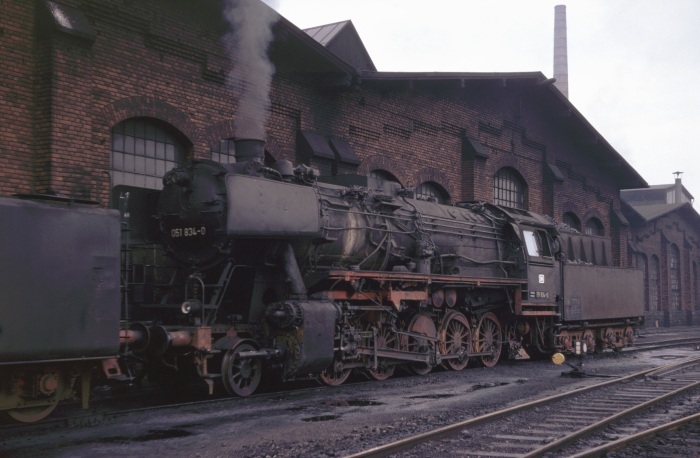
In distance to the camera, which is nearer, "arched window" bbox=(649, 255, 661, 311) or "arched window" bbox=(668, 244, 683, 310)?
"arched window" bbox=(649, 255, 661, 311)

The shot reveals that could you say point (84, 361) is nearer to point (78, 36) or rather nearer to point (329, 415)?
point (329, 415)

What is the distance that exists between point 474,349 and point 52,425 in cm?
805

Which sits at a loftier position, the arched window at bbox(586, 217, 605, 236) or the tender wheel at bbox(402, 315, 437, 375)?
the arched window at bbox(586, 217, 605, 236)

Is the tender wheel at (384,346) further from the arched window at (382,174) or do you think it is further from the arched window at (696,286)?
the arched window at (696,286)

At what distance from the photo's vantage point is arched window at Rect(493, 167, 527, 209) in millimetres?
21703

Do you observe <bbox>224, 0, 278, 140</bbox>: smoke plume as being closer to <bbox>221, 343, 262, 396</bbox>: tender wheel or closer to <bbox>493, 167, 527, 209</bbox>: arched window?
<bbox>221, 343, 262, 396</bbox>: tender wheel

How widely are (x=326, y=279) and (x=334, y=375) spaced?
1.38 m

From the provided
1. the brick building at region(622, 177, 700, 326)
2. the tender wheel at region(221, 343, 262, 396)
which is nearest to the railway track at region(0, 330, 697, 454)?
the tender wheel at region(221, 343, 262, 396)

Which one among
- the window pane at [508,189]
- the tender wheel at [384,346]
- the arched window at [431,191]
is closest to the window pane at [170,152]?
the tender wheel at [384,346]

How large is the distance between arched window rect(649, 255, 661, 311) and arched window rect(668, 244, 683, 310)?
151cm

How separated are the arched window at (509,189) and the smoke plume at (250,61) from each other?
30.9 ft

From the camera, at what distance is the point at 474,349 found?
13.4 metres

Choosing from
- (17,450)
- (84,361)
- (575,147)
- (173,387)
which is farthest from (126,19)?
(575,147)

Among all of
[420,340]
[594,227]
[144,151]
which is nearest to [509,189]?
[594,227]
